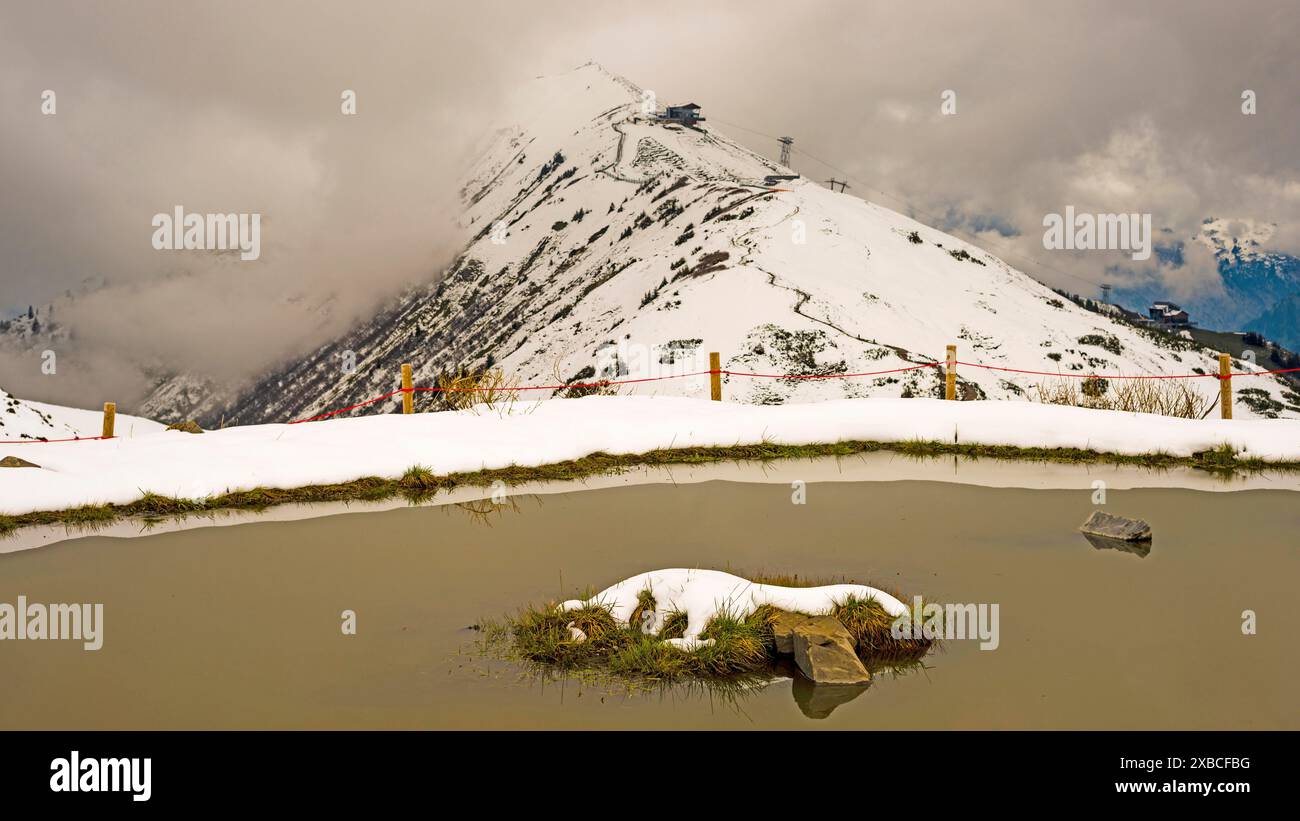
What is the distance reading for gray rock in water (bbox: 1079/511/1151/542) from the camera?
10.4 meters

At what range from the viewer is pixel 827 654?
7.15m

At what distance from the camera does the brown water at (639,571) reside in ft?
21.2

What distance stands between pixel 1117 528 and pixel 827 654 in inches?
198

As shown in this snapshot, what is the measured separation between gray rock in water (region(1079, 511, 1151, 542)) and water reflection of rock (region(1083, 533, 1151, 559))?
6cm

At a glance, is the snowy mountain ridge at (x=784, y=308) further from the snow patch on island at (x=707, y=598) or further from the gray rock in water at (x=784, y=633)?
the gray rock in water at (x=784, y=633)

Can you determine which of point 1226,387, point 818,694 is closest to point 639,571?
point 818,694

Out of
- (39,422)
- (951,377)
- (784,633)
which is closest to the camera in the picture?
(784,633)

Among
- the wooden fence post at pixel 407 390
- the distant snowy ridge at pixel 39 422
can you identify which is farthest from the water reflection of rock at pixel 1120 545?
the distant snowy ridge at pixel 39 422

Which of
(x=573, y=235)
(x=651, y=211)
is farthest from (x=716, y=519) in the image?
(x=573, y=235)

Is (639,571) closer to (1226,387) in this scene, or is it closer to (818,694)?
(818,694)

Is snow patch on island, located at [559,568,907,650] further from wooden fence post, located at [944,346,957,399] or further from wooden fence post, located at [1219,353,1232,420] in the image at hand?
wooden fence post, located at [1219,353,1232,420]

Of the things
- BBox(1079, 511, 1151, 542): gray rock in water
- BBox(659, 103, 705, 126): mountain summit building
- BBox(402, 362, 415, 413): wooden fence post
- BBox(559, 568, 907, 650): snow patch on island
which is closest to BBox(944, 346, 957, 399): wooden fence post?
BBox(1079, 511, 1151, 542): gray rock in water

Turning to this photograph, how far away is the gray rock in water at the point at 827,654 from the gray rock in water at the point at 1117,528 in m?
4.48
